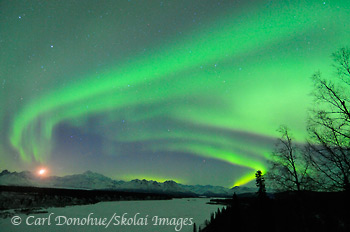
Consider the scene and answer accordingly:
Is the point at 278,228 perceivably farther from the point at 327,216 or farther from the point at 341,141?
the point at 341,141

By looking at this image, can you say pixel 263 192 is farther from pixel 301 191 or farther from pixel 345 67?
pixel 345 67

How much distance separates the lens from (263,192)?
61.3 feet

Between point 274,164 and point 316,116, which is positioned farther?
point 274,164

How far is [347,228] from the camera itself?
11.5 meters

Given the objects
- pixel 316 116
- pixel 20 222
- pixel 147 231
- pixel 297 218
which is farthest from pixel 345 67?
pixel 20 222

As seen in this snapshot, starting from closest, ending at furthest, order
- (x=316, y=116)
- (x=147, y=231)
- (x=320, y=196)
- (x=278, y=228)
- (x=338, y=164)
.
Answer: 1. (x=338, y=164)
2. (x=316, y=116)
3. (x=278, y=228)
4. (x=320, y=196)
5. (x=147, y=231)

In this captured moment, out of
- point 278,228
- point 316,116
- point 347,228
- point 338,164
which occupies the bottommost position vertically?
point 278,228

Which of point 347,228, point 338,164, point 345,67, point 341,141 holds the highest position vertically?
A: point 345,67

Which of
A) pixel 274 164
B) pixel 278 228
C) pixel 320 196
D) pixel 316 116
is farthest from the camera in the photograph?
pixel 274 164

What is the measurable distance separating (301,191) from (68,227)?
32538mm

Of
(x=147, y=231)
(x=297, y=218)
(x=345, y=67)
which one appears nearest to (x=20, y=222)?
(x=147, y=231)

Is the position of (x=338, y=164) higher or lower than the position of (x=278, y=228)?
higher

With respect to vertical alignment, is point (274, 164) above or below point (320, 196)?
above

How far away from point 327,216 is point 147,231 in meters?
22.1
